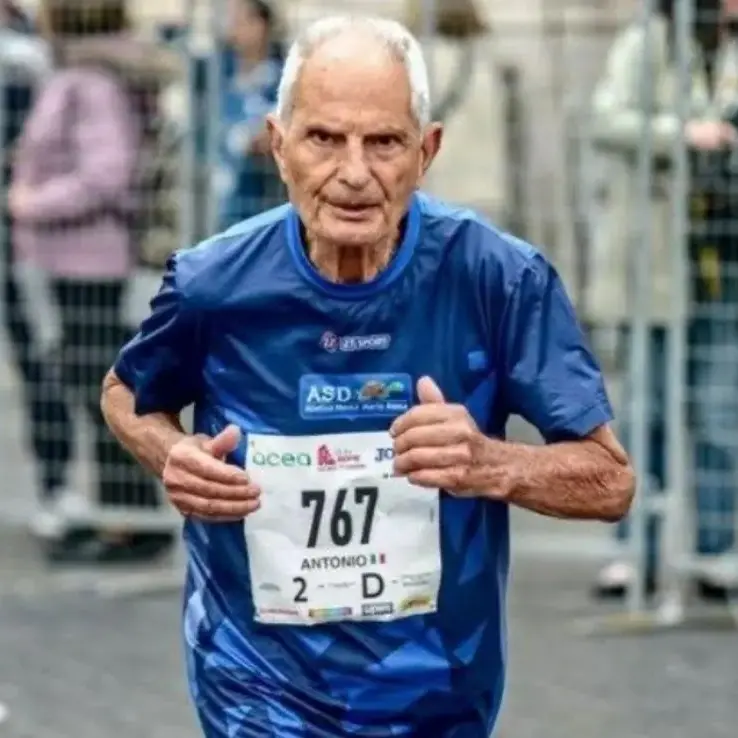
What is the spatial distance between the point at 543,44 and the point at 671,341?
3361 mm

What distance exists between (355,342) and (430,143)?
1.12 ft

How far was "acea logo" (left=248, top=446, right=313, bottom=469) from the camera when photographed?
12.1 ft

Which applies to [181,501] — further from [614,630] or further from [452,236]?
[614,630]

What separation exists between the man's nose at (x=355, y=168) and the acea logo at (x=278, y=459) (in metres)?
0.51

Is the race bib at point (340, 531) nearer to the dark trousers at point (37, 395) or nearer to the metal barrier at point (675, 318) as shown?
the metal barrier at point (675, 318)

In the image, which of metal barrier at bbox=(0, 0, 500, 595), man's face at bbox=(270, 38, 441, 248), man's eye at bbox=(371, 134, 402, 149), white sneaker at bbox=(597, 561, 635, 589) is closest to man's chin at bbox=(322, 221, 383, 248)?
man's face at bbox=(270, 38, 441, 248)

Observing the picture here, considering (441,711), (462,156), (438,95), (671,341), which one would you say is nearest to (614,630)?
(671,341)

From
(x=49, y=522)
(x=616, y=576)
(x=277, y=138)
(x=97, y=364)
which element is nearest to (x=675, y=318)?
(x=616, y=576)

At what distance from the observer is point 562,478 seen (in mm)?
3473

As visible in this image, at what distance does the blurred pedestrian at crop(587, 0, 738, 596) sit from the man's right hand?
3.94m

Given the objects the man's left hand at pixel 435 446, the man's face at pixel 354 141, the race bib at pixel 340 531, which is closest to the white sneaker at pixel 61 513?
the race bib at pixel 340 531

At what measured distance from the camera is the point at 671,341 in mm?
7383

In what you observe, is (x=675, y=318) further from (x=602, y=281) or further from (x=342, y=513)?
(x=342, y=513)

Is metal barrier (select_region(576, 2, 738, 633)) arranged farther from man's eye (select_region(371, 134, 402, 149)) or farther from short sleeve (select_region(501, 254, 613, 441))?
man's eye (select_region(371, 134, 402, 149))
